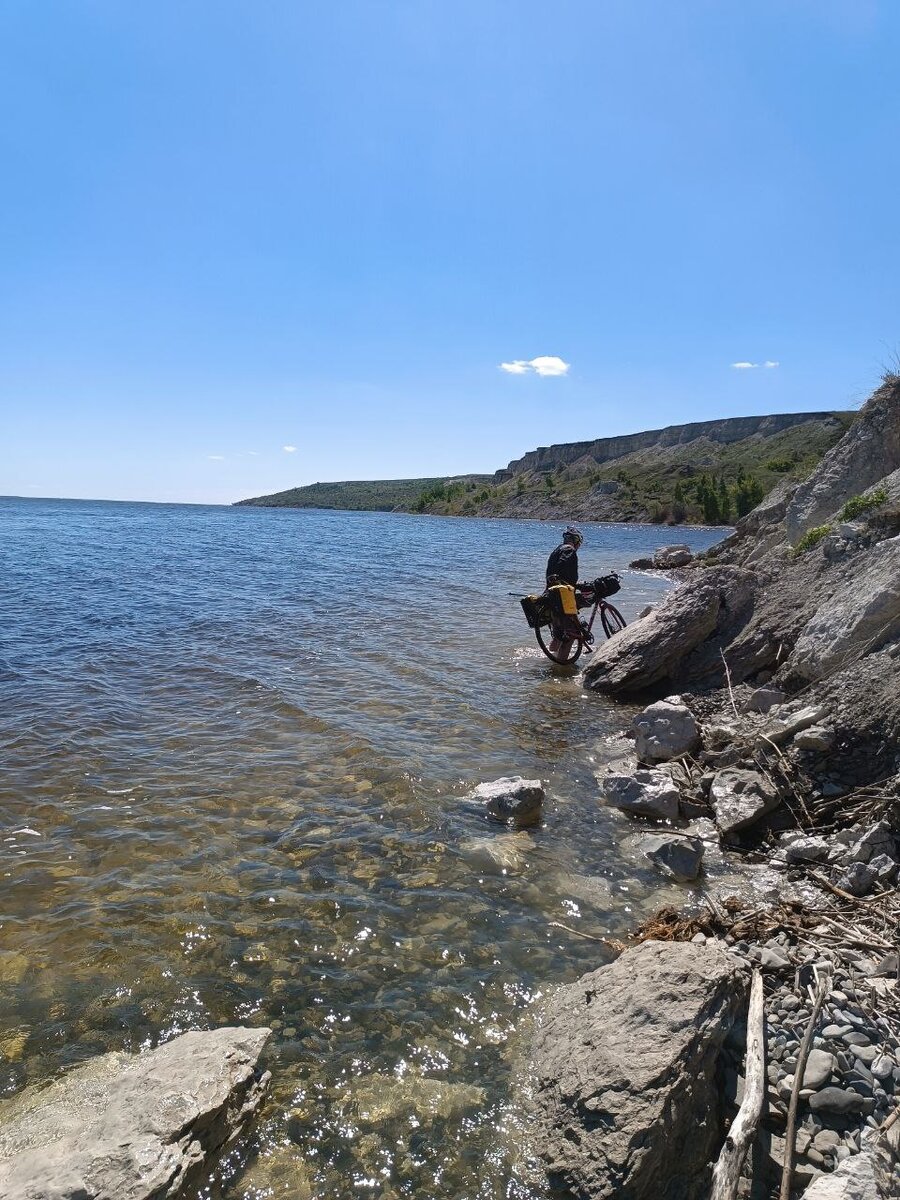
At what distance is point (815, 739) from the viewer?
7.37 metres

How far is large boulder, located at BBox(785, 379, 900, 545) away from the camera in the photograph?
15070 millimetres

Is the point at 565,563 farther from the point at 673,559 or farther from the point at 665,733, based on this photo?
the point at 673,559

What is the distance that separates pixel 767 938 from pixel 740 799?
256 centimetres

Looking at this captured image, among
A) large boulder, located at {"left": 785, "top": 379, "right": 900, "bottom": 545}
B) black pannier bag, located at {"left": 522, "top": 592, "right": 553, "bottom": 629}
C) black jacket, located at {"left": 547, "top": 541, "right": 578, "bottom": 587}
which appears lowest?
black pannier bag, located at {"left": 522, "top": 592, "right": 553, "bottom": 629}

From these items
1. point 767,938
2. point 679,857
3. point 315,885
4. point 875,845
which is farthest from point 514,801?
point 875,845

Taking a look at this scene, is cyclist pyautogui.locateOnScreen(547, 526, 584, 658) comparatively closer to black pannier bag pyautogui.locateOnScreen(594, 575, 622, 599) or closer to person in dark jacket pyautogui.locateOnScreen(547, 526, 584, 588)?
A: person in dark jacket pyautogui.locateOnScreen(547, 526, 584, 588)

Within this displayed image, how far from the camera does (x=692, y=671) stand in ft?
41.1

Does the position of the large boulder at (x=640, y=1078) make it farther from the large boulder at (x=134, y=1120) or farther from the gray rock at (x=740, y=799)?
the gray rock at (x=740, y=799)

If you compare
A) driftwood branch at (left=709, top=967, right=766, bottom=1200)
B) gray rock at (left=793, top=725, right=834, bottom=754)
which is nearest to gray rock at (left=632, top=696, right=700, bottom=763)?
gray rock at (left=793, top=725, right=834, bottom=754)

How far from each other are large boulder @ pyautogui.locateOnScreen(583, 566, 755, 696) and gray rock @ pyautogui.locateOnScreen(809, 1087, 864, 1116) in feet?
29.8

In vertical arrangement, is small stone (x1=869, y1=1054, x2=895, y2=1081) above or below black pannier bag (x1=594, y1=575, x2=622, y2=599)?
below

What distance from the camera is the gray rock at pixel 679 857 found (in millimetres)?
6473

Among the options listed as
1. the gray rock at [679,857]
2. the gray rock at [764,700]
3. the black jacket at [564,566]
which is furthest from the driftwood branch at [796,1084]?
the black jacket at [564,566]

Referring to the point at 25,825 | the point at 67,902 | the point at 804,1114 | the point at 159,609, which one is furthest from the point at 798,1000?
the point at 159,609
